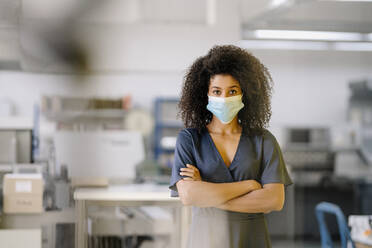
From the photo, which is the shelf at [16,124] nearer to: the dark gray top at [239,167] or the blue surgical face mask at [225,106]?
the dark gray top at [239,167]

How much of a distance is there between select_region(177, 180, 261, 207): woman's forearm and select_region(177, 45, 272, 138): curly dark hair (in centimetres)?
22

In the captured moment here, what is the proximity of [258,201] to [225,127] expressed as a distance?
309 mm

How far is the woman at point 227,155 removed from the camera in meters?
1.60

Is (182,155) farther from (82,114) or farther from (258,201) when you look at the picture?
(82,114)

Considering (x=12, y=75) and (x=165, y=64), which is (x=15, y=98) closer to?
(x=12, y=75)

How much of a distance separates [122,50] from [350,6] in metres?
1.26

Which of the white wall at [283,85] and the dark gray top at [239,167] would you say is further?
the white wall at [283,85]

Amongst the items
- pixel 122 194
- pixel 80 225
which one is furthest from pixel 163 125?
pixel 80 225

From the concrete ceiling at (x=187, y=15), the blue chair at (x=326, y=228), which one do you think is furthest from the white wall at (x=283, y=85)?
the blue chair at (x=326, y=228)

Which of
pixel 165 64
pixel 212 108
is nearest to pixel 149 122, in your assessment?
pixel 165 64

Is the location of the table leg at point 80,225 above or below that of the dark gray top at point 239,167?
below

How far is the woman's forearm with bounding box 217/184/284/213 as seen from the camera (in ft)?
5.17

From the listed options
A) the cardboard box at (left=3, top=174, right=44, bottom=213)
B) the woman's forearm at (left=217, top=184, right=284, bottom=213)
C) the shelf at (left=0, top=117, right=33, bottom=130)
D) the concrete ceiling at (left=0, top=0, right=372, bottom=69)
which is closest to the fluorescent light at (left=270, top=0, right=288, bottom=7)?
the concrete ceiling at (left=0, top=0, right=372, bottom=69)

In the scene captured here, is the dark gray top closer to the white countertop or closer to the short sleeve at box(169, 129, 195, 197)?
the short sleeve at box(169, 129, 195, 197)
